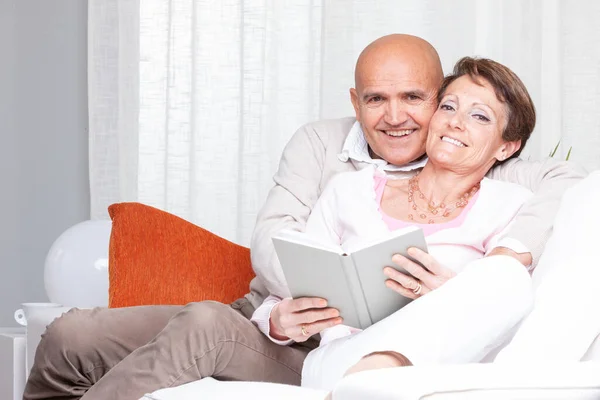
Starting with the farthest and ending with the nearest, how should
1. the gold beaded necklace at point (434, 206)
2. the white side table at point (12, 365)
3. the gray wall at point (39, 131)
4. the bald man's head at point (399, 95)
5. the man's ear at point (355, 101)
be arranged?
the gray wall at point (39, 131) < the white side table at point (12, 365) < the man's ear at point (355, 101) < the bald man's head at point (399, 95) < the gold beaded necklace at point (434, 206)

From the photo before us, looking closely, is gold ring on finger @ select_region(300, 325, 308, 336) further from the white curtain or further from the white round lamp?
the white curtain

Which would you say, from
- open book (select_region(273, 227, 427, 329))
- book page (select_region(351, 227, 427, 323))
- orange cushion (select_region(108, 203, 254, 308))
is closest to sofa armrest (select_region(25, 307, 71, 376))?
orange cushion (select_region(108, 203, 254, 308))

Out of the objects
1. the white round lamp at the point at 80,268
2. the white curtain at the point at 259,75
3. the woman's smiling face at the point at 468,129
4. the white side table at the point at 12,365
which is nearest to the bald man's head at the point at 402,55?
the woman's smiling face at the point at 468,129

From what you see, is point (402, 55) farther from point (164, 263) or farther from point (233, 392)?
point (233, 392)

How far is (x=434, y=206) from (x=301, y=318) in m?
0.49

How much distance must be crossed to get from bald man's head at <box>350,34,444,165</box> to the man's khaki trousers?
1.77ft

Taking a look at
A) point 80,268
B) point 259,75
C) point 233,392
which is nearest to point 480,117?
point 233,392

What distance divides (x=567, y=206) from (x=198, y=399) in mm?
Answer: 824

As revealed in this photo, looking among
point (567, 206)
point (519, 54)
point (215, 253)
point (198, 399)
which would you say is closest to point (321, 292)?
point (198, 399)

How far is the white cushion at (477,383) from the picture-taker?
1.10 meters

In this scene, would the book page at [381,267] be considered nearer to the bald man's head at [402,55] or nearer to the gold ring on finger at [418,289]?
the gold ring on finger at [418,289]

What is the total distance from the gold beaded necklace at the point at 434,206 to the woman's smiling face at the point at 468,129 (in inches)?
2.1

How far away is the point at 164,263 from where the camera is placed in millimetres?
2414

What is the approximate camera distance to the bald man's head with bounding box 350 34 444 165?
88.4 inches
